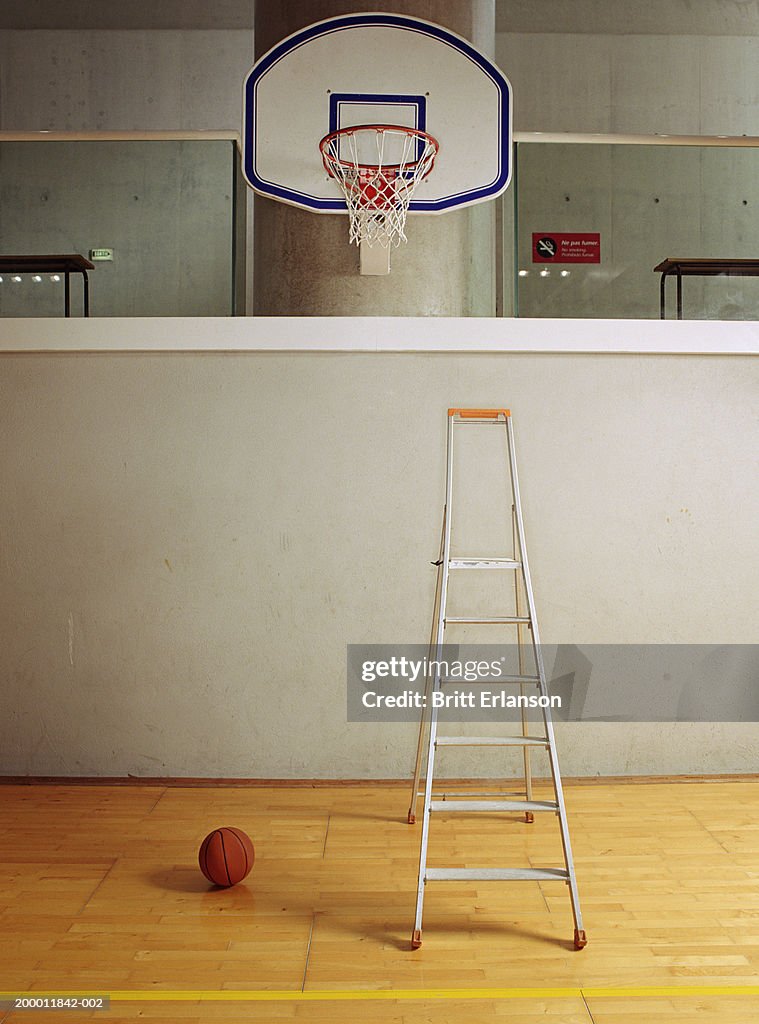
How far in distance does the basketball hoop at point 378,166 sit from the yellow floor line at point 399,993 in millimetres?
3284

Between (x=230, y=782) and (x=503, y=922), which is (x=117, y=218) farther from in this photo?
(x=503, y=922)

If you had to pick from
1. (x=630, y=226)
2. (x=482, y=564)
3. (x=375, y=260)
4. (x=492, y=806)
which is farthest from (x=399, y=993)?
(x=630, y=226)

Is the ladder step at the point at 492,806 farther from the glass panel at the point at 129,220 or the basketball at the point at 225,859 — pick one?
the glass panel at the point at 129,220

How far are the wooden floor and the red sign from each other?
2.79 meters

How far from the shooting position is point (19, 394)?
16.0ft

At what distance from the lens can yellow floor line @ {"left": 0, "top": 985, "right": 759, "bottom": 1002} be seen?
8.70 feet

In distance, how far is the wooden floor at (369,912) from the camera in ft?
8.72

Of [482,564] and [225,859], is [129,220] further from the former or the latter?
[225,859]

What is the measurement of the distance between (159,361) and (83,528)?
951mm

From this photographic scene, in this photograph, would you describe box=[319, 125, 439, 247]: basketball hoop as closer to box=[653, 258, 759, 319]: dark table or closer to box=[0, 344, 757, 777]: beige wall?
box=[0, 344, 757, 777]: beige wall

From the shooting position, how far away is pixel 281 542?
15.8 feet

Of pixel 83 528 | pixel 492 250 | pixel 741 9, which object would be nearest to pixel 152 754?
pixel 83 528

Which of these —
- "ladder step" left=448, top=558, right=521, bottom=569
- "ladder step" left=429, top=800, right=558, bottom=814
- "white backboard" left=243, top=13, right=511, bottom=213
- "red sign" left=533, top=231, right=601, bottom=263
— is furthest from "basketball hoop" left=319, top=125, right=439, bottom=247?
"ladder step" left=429, top=800, right=558, bottom=814

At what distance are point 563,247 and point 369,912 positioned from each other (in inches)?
137
